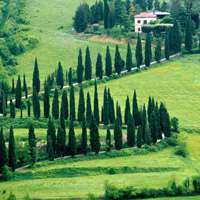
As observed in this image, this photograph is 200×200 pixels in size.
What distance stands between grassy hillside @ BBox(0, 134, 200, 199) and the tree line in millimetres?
1918

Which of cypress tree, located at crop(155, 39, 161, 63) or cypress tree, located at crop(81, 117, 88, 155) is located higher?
cypress tree, located at crop(155, 39, 161, 63)

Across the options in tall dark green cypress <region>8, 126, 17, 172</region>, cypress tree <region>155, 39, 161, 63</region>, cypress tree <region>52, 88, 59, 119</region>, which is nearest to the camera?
tall dark green cypress <region>8, 126, 17, 172</region>

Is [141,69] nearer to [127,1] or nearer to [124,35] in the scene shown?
[124,35]

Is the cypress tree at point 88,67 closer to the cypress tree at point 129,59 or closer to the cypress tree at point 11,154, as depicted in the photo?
the cypress tree at point 129,59

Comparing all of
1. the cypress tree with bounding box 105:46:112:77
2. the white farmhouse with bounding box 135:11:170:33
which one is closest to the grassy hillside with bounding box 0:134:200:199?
the cypress tree with bounding box 105:46:112:77

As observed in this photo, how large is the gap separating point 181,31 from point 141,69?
12.7m

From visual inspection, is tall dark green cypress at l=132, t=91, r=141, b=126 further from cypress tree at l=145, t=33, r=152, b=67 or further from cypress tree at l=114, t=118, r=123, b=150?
cypress tree at l=145, t=33, r=152, b=67

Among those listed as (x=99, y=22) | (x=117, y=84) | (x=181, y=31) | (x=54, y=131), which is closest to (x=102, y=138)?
(x=54, y=131)

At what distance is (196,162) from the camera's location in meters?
99.8

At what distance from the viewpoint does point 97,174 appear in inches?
3706

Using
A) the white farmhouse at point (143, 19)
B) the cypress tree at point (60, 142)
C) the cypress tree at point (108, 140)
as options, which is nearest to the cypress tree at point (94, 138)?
the cypress tree at point (108, 140)

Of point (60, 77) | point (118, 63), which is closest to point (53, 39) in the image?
point (118, 63)

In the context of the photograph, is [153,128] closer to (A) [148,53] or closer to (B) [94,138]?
(B) [94,138]

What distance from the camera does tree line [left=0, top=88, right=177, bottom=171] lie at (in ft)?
323
